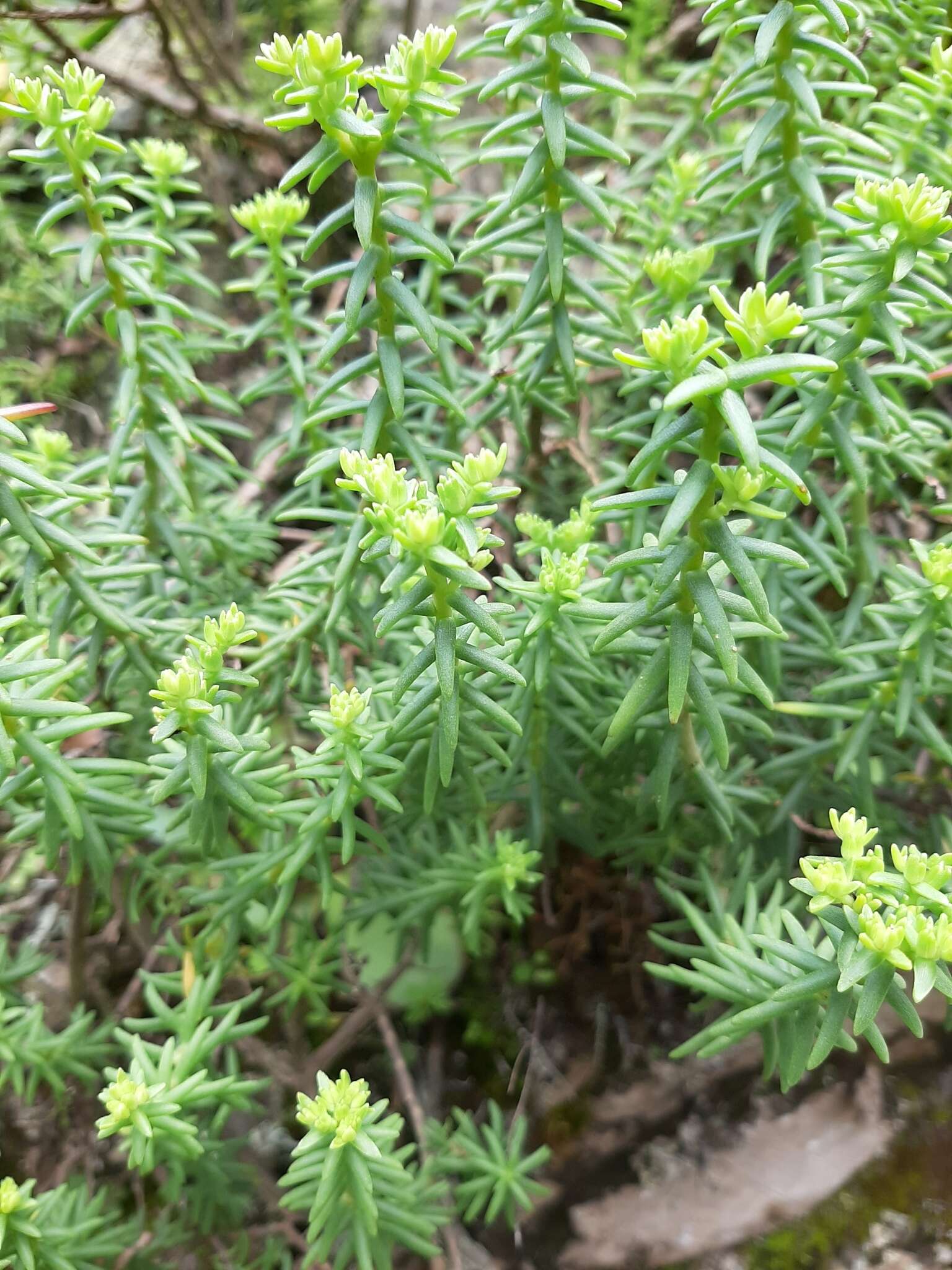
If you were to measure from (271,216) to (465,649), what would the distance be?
3.34 ft

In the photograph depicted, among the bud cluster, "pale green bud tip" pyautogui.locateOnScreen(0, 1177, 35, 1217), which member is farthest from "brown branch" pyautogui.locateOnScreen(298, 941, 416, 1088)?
the bud cluster

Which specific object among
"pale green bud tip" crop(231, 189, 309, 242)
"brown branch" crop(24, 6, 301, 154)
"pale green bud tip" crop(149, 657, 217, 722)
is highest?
"brown branch" crop(24, 6, 301, 154)

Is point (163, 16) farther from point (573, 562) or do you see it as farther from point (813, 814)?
point (813, 814)

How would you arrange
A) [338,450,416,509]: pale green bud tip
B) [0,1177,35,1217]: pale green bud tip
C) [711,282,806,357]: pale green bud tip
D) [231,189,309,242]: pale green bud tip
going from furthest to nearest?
[231,189,309,242]: pale green bud tip
[0,1177,35,1217]: pale green bud tip
[338,450,416,509]: pale green bud tip
[711,282,806,357]: pale green bud tip

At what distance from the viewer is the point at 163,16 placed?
248 centimetres

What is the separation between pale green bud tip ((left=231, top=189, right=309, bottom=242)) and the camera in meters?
1.65

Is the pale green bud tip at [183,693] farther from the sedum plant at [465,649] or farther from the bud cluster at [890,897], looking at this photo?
the bud cluster at [890,897]

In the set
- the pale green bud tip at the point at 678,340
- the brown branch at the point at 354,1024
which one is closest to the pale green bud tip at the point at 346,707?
the pale green bud tip at the point at 678,340

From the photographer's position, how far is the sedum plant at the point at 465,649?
3.84 ft

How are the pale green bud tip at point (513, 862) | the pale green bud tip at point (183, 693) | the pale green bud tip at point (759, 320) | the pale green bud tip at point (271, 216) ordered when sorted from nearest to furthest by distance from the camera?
the pale green bud tip at point (759, 320) → the pale green bud tip at point (183, 693) → the pale green bud tip at point (513, 862) → the pale green bud tip at point (271, 216)

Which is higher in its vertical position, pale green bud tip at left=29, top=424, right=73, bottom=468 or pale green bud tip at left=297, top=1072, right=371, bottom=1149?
pale green bud tip at left=29, top=424, right=73, bottom=468

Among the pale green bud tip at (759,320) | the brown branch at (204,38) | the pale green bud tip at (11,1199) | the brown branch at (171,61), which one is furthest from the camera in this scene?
the brown branch at (204,38)

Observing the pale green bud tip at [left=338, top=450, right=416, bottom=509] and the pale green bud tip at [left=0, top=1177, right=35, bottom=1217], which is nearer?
the pale green bud tip at [left=338, top=450, right=416, bottom=509]

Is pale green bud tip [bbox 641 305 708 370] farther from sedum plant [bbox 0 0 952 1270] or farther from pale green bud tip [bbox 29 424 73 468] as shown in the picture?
pale green bud tip [bbox 29 424 73 468]
